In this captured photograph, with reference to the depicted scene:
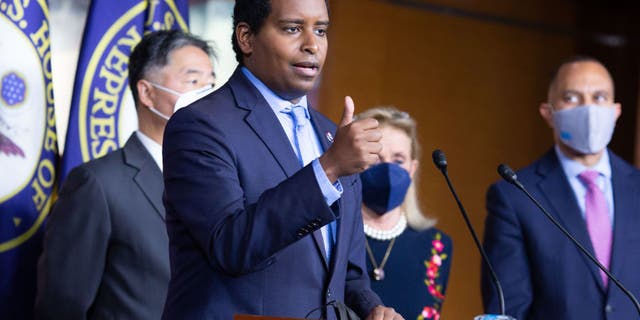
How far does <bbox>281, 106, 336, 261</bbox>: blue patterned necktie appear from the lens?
8.15 feet

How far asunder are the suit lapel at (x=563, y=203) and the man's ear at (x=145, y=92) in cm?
156

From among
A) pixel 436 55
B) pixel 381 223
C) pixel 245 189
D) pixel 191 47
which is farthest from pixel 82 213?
pixel 436 55

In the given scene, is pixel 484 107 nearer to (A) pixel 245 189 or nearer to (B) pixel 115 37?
(B) pixel 115 37

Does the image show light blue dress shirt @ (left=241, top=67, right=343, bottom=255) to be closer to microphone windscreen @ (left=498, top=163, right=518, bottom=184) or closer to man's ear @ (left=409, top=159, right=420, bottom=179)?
microphone windscreen @ (left=498, top=163, right=518, bottom=184)

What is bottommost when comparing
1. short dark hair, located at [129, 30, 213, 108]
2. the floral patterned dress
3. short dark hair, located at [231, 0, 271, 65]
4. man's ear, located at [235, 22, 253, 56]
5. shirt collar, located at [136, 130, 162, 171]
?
the floral patterned dress

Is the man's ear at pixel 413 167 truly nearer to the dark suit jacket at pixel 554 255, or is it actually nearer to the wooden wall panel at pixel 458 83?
the dark suit jacket at pixel 554 255

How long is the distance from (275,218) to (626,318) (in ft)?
6.87

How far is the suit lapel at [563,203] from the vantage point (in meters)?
3.92

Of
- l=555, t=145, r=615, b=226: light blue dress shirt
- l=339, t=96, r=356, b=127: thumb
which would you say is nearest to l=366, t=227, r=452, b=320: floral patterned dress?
l=555, t=145, r=615, b=226: light blue dress shirt

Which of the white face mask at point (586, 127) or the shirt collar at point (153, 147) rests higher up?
the shirt collar at point (153, 147)

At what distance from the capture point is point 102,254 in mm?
3572

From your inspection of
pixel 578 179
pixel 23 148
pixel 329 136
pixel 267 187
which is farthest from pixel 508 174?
pixel 23 148

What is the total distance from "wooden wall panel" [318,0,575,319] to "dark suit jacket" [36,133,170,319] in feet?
8.23

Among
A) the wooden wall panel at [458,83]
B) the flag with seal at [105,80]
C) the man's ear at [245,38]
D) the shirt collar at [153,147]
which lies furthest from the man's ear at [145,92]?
the wooden wall panel at [458,83]
